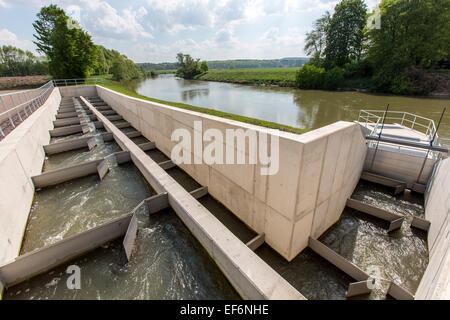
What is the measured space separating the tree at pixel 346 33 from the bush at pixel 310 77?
8.76m

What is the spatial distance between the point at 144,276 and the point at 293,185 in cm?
406

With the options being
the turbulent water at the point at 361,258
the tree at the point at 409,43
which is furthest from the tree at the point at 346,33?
the turbulent water at the point at 361,258

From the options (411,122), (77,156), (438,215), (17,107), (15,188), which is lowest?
(438,215)

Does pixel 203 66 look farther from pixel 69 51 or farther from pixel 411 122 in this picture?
pixel 411 122

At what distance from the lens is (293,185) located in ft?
15.7

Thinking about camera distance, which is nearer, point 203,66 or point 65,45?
point 65,45

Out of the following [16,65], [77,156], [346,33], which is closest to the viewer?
[77,156]

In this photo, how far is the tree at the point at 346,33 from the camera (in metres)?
50.8

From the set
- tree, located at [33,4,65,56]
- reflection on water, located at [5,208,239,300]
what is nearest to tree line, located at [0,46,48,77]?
tree, located at [33,4,65,56]

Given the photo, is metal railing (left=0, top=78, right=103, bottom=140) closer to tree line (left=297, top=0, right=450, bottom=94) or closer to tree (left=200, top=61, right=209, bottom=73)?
tree line (left=297, top=0, right=450, bottom=94)

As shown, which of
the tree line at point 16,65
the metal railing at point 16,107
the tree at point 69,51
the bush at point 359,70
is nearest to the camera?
the metal railing at point 16,107

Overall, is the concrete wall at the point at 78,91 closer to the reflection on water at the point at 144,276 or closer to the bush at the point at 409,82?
the reflection on water at the point at 144,276

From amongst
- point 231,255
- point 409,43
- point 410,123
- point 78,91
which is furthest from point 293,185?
point 409,43
